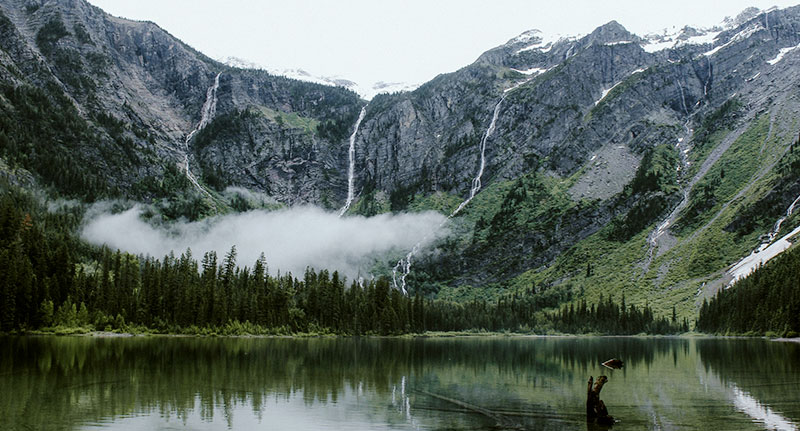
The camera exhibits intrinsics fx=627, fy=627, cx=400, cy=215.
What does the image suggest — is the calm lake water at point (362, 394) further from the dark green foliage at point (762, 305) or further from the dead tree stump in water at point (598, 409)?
the dark green foliage at point (762, 305)

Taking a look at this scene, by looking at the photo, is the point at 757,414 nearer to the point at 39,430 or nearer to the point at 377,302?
the point at 39,430

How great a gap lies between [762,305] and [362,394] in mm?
125439

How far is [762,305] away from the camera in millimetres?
135875

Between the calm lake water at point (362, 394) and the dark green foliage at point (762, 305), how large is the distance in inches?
2576

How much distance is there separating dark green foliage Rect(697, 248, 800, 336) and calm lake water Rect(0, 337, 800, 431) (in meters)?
65.4

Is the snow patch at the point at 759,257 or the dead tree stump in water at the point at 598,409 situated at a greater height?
the snow patch at the point at 759,257

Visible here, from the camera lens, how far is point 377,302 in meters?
156

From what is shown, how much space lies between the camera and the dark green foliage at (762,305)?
119125 millimetres

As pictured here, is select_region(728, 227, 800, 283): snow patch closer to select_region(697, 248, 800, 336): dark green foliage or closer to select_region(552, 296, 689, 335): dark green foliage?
select_region(697, 248, 800, 336): dark green foliage

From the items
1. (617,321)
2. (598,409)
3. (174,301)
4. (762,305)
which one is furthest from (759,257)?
(598,409)

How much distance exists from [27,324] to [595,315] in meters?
154

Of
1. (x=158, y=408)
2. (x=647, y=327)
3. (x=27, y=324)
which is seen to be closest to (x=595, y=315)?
(x=647, y=327)

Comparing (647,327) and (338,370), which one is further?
(647,327)

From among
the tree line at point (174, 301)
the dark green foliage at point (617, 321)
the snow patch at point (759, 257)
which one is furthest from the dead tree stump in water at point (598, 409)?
the snow patch at point (759, 257)
